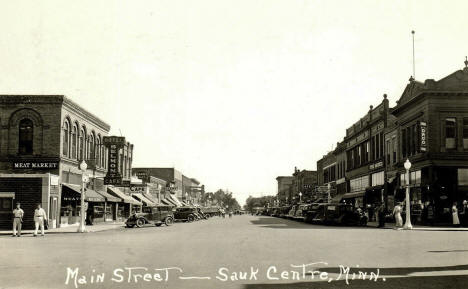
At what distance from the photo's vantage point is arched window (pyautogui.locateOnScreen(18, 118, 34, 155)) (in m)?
Answer: 40.5

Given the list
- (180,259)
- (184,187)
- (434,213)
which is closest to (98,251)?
(180,259)

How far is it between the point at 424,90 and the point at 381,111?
14433 millimetres

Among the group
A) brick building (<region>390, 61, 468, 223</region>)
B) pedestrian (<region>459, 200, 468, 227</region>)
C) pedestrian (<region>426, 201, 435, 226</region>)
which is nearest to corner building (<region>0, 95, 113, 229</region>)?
pedestrian (<region>426, 201, 435, 226</region>)

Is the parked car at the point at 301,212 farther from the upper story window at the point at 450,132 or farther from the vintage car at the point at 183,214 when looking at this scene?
the upper story window at the point at 450,132

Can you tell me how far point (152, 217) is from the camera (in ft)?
148

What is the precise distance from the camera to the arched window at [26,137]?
40.5m

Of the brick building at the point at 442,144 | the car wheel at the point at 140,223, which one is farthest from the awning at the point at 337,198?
the car wheel at the point at 140,223

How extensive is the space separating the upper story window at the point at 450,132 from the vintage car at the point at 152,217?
75.0 feet

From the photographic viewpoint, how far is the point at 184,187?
132 m

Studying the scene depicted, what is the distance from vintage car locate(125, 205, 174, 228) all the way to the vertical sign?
20.9 meters

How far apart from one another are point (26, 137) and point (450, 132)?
3130 cm

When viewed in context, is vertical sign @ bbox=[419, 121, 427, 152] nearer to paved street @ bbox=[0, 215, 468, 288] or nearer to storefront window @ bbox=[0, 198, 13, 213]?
paved street @ bbox=[0, 215, 468, 288]

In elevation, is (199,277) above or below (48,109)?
below

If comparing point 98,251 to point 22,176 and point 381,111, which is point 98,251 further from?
point 381,111
